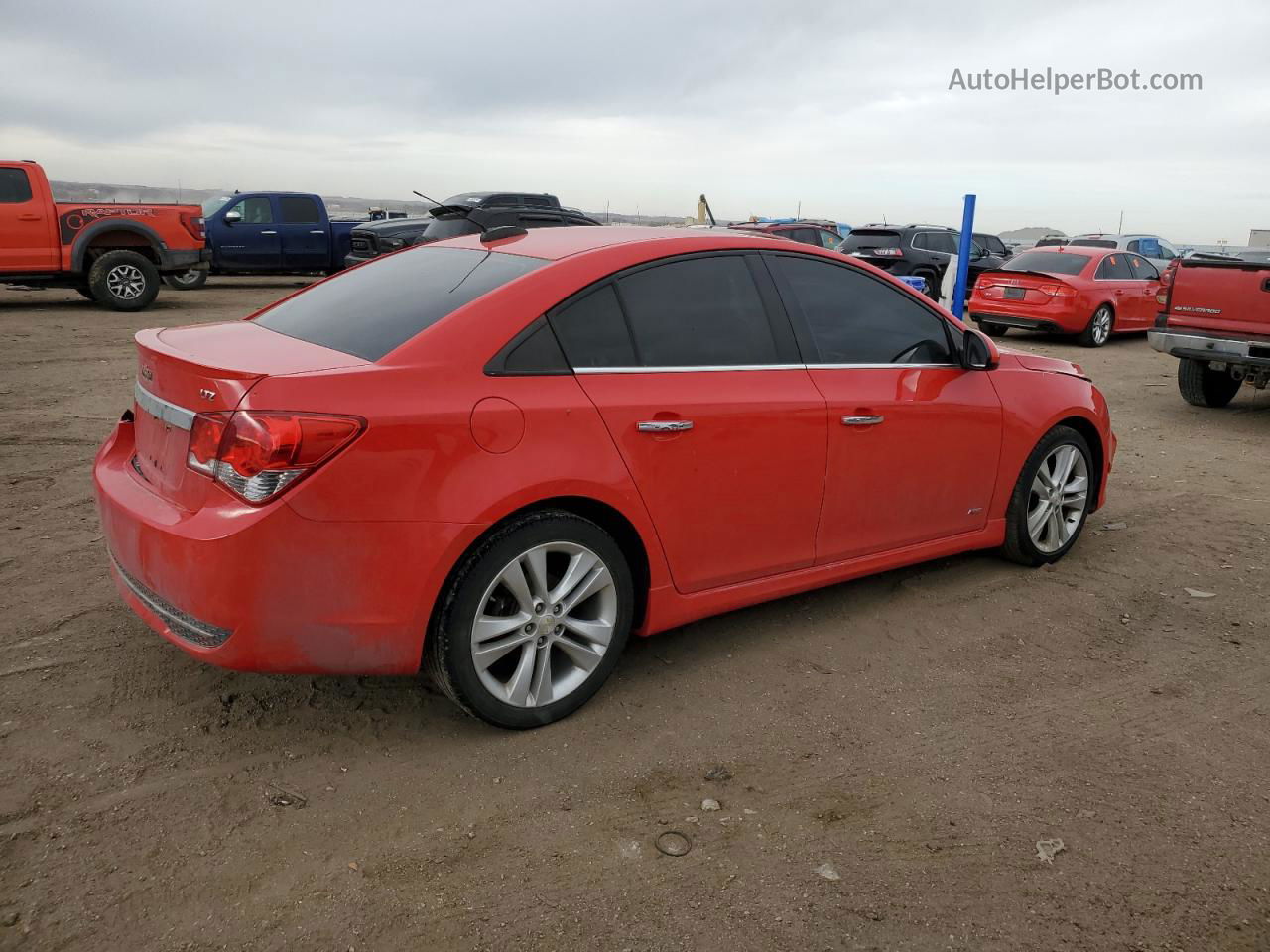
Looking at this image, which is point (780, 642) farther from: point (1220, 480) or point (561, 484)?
point (1220, 480)

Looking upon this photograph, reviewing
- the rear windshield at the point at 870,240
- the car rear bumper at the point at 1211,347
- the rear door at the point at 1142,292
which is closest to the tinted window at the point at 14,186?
the rear windshield at the point at 870,240

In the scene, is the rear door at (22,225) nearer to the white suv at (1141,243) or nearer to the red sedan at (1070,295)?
the red sedan at (1070,295)

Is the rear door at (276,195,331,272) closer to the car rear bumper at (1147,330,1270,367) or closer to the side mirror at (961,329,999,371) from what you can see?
the car rear bumper at (1147,330,1270,367)

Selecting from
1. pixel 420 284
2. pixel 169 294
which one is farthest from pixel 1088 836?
pixel 169 294

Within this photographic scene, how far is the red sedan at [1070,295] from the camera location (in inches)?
552

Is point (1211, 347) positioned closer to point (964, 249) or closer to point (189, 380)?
point (964, 249)

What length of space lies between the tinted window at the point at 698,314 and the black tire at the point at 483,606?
0.65 m

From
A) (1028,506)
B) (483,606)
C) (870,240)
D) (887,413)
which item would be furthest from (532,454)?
(870,240)

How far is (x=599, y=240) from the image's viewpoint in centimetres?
369

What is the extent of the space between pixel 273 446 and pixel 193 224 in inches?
560

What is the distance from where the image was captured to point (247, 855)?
2646mm

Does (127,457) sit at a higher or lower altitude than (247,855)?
higher

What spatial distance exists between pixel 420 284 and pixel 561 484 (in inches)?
37.8

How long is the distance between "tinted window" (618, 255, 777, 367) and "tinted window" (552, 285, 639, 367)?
54mm
